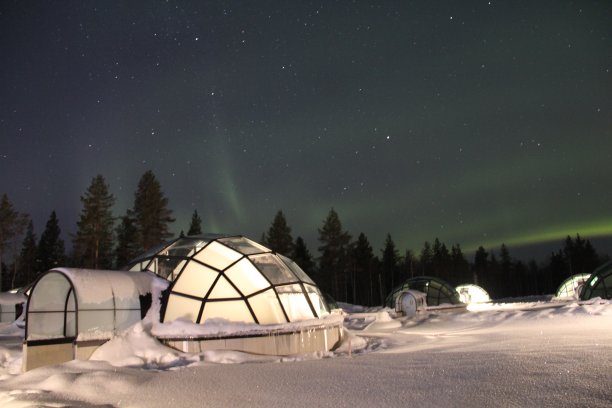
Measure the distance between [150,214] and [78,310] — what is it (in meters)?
34.3

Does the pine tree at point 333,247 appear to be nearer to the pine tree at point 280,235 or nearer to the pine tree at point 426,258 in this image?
the pine tree at point 280,235

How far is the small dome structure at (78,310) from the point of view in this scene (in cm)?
1120

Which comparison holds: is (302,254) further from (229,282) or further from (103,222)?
(229,282)

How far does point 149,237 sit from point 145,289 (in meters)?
33.0

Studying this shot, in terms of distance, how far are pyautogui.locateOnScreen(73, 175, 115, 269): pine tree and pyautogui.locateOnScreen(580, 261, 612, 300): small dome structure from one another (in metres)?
40.9

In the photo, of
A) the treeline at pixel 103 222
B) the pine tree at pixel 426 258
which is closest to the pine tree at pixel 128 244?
the treeline at pixel 103 222

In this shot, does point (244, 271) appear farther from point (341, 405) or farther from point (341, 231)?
point (341, 231)

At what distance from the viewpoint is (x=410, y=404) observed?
226 inches

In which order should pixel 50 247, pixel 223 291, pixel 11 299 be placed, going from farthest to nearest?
pixel 50 247 < pixel 11 299 < pixel 223 291

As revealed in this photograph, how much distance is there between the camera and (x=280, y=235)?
2314 inches

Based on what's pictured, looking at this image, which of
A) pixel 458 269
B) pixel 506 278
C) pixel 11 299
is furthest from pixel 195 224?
pixel 506 278

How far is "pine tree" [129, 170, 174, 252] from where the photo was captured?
145 ft

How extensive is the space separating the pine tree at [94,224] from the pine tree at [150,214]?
4.23m

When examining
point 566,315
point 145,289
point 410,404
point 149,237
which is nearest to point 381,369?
point 410,404
